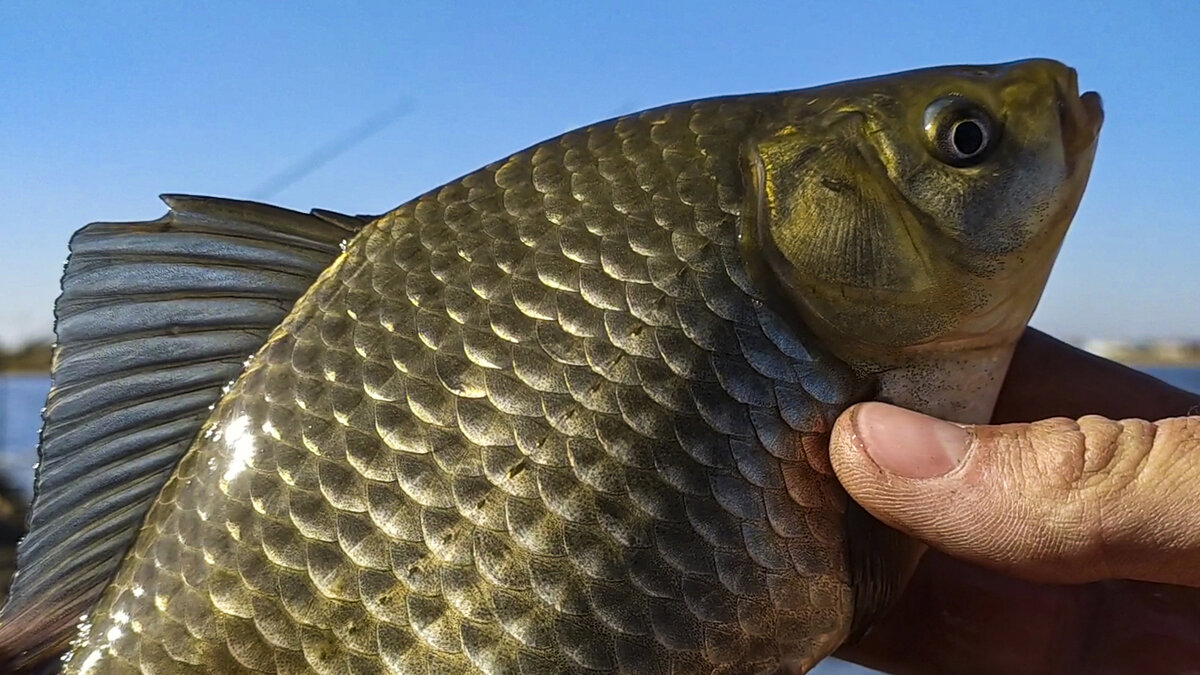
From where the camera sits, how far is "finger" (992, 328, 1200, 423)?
291 centimetres

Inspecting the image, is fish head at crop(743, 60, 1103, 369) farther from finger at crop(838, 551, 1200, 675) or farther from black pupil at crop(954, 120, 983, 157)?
finger at crop(838, 551, 1200, 675)

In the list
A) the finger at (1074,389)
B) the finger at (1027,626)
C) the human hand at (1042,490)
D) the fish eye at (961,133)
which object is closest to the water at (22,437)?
the finger at (1027,626)

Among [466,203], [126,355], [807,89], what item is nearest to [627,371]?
[466,203]

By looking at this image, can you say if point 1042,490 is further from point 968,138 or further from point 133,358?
point 133,358

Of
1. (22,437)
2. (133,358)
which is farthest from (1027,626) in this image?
(22,437)

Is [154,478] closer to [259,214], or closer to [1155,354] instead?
[259,214]

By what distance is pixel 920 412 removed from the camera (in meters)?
2.12

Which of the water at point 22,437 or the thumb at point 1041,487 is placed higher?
the water at point 22,437

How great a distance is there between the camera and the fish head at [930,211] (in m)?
2.02

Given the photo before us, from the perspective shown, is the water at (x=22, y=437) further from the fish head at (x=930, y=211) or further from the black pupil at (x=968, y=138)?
the black pupil at (x=968, y=138)

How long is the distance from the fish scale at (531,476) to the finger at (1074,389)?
124 cm

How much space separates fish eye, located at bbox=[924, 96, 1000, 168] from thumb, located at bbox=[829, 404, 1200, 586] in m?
0.52

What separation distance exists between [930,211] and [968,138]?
166 millimetres

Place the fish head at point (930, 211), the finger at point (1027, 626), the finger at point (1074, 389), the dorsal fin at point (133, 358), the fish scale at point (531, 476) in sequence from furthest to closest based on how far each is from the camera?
the finger at point (1074, 389)
the finger at point (1027, 626)
the dorsal fin at point (133, 358)
the fish head at point (930, 211)
the fish scale at point (531, 476)
